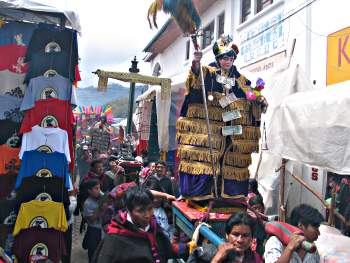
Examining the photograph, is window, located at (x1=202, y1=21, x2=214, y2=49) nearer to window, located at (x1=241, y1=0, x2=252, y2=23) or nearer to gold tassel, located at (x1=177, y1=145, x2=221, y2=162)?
window, located at (x1=241, y1=0, x2=252, y2=23)

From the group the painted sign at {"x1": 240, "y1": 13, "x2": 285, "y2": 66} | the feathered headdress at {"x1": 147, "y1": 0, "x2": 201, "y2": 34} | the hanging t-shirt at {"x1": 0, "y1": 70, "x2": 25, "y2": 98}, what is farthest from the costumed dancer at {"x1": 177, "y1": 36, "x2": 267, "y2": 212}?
the painted sign at {"x1": 240, "y1": 13, "x2": 285, "y2": 66}

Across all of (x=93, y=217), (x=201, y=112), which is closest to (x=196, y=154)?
(x=201, y=112)

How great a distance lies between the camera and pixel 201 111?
3.81 metres

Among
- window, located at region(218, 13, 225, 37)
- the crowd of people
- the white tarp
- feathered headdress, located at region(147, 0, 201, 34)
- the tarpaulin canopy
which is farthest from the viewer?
window, located at region(218, 13, 225, 37)

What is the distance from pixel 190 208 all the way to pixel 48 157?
1.96m

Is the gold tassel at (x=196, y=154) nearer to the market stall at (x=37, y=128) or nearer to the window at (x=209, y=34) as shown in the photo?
the market stall at (x=37, y=128)

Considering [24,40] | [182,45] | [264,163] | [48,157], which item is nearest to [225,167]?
[48,157]

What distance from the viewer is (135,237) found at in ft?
7.39

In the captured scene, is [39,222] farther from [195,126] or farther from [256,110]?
[256,110]

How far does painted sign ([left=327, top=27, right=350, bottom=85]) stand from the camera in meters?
5.93

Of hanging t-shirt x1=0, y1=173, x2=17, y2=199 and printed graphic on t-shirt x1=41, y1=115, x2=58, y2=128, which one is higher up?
printed graphic on t-shirt x1=41, y1=115, x2=58, y2=128

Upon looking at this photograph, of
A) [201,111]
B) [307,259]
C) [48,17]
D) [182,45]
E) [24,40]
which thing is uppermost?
[182,45]

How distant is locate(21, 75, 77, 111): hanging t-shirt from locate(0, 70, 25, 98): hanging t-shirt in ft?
1.22

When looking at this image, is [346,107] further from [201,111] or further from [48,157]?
[48,157]
